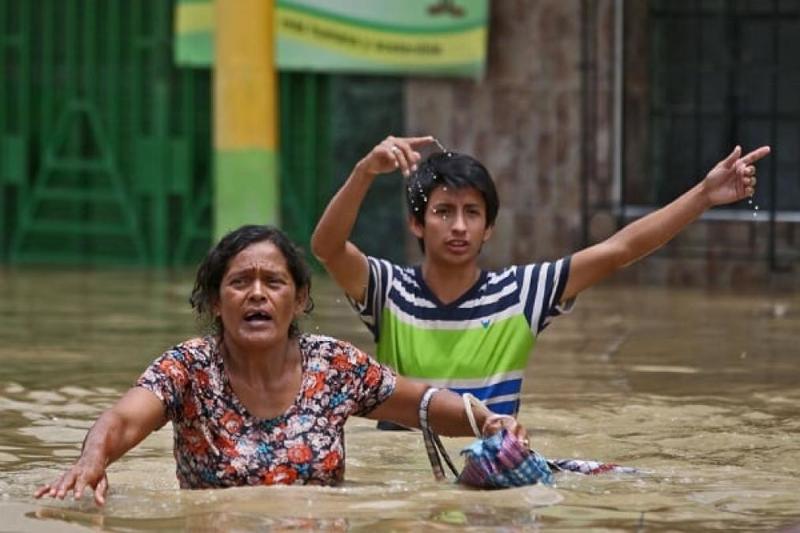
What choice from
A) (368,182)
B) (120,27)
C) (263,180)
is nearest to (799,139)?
(263,180)

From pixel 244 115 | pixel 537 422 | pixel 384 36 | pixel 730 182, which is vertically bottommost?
pixel 537 422

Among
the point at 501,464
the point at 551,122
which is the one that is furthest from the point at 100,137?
the point at 501,464

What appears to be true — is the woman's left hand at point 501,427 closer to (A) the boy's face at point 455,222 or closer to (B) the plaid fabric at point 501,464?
(B) the plaid fabric at point 501,464

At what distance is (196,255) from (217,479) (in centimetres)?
1024

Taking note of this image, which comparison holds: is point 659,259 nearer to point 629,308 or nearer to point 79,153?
point 629,308

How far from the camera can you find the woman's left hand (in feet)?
20.6

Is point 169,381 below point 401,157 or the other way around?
below

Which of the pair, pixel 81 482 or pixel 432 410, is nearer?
pixel 81 482

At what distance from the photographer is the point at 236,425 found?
247 inches

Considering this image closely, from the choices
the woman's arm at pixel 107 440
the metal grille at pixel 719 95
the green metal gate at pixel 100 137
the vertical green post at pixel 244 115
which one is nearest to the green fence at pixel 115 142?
the green metal gate at pixel 100 137

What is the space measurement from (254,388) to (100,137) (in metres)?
10.4

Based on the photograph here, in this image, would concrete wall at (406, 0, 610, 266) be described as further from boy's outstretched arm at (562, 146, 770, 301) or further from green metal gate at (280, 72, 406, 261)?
boy's outstretched arm at (562, 146, 770, 301)

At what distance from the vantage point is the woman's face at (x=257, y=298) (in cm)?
625

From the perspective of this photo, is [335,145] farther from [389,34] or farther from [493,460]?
[493,460]
